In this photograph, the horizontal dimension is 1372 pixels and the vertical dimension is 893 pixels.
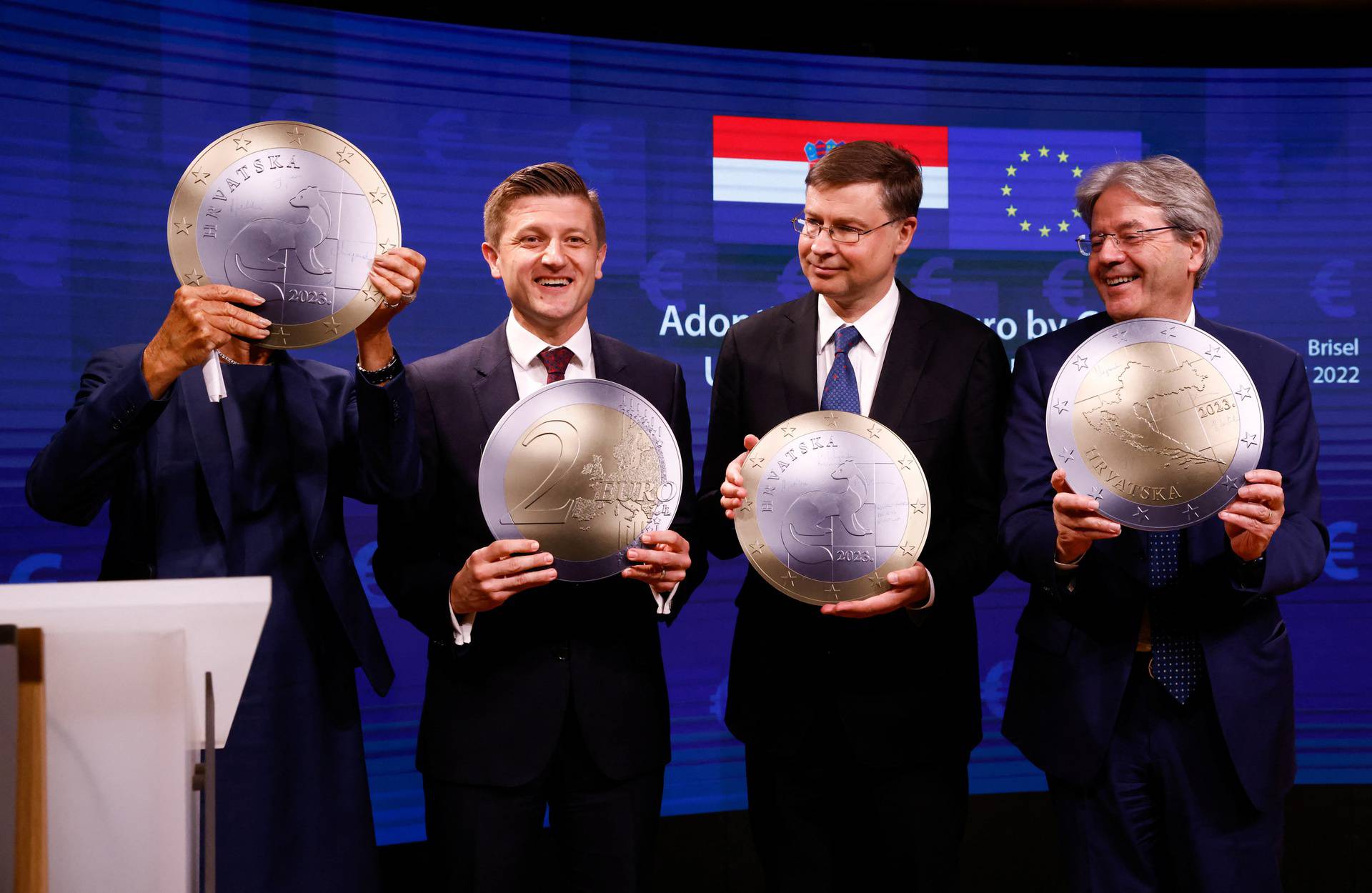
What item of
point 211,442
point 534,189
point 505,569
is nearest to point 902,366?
point 534,189

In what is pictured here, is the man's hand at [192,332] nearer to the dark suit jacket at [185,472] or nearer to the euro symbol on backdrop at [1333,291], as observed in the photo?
the dark suit jacket at [185,472]

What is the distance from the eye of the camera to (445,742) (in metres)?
2.28

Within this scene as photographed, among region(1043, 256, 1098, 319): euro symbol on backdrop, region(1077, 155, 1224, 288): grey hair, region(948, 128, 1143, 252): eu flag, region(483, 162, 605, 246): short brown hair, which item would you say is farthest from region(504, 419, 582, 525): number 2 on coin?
region(1043, 256, 1098, 319): euro symbol on backdrop

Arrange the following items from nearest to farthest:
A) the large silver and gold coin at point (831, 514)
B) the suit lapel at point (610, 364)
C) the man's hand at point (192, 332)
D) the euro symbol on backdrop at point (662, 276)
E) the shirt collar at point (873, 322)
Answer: the man's hand at point (192, 332) → the large silver and gold coin at point (831, 514) → the suit lapel at point (610, 364) → the shirt collar at point (873, 322) → the euro symbol on backdrop at point (662, 276)

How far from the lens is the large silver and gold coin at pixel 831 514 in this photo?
2.33m

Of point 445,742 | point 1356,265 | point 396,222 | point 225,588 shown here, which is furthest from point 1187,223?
point 1356,265

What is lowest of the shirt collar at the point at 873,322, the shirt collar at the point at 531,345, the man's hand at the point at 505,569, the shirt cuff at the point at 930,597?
the shirt cuff at the point at 930,597

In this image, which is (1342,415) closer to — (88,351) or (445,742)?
(445,742)

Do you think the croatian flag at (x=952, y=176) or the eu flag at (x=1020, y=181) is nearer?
the croatian flag at (x=952, y=176)

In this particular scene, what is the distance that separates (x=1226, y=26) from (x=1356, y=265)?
39.6 inches

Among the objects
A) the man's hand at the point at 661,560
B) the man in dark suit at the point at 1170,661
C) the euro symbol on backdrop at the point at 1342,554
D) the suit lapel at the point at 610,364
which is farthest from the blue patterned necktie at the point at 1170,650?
the euro symbol on backdrop at the point at 1342,554

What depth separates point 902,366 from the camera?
250 cm

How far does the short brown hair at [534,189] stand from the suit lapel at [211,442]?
68 centimetres

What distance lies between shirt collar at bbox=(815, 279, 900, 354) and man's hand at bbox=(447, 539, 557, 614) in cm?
85
